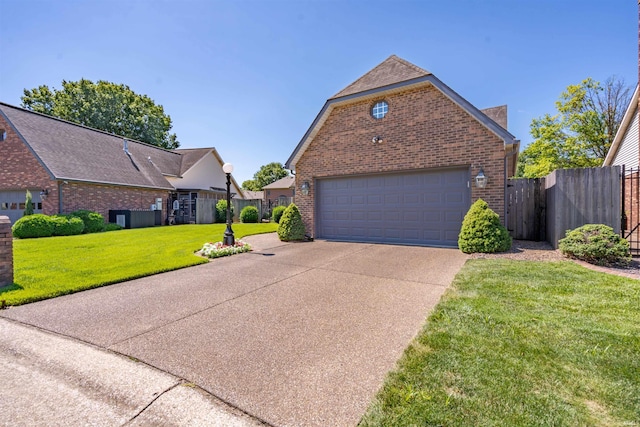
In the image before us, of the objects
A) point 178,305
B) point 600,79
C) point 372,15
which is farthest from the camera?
point 600,79

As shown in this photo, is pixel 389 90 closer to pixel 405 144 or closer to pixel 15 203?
pixel 405 144

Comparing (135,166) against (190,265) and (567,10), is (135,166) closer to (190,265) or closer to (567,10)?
(190,265)

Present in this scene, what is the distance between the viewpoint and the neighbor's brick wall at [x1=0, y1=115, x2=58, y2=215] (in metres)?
15.1

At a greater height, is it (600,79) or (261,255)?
(600,79)

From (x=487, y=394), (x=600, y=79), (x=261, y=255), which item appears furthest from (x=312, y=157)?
(x=600, y=79)

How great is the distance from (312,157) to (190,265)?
20.2 ft

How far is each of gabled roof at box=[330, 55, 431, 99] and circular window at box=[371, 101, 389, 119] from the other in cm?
60

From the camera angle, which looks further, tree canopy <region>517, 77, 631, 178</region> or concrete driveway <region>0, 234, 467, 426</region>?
tree canopy <region>517, 77, 631, 178</region>

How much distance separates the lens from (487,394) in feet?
6.76

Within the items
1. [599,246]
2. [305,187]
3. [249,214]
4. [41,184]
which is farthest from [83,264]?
[249,214]

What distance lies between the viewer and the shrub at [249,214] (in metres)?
21.4

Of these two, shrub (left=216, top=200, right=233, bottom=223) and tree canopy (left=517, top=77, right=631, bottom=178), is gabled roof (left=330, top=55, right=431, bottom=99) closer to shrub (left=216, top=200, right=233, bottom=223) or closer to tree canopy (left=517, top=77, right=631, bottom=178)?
shrub (left=216, top=200, right=233, bottom=223)

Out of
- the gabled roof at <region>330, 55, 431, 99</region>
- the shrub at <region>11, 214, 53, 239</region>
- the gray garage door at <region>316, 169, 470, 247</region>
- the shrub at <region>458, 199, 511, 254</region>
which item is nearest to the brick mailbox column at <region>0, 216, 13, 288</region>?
the gray garage door at <region>316, 169, 470, 247</region>

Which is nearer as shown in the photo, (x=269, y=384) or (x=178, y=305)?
(x=269, y=384)
